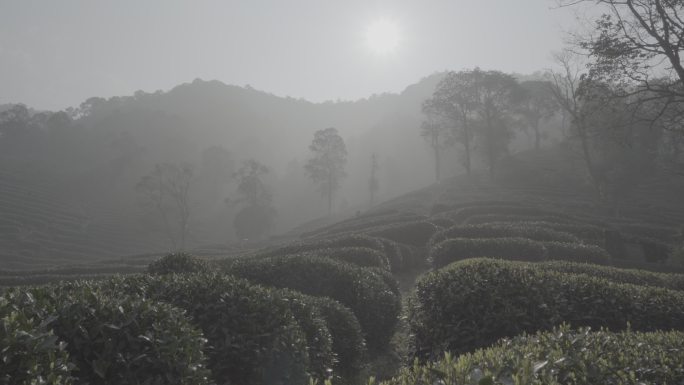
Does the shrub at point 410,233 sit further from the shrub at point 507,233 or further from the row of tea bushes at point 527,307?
the row of tea bushes at point 527,307

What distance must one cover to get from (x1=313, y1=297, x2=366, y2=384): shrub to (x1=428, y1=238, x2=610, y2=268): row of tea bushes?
9.19 meters

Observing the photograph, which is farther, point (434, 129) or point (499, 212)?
point (434, 129)

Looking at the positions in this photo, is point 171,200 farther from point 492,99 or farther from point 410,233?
point 410,233

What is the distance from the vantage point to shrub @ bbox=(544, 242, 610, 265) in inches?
711

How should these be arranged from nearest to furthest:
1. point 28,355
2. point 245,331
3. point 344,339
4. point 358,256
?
point 28,355 → point 245,331 → point 344,339 → point 358,256

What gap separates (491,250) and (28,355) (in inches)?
653

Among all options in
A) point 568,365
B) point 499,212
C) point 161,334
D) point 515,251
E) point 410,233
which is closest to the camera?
point 568,365

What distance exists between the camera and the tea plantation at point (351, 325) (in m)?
4.16

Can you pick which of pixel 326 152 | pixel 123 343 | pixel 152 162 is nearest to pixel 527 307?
pixel 123 343

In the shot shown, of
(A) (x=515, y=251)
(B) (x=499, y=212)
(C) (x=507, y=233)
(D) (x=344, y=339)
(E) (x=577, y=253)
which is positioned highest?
(B) (x=499, y=212)

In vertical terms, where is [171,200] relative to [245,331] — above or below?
above

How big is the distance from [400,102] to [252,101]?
60145 mm

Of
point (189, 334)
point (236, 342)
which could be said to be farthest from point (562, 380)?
point (236, 342)

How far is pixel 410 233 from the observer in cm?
2748
